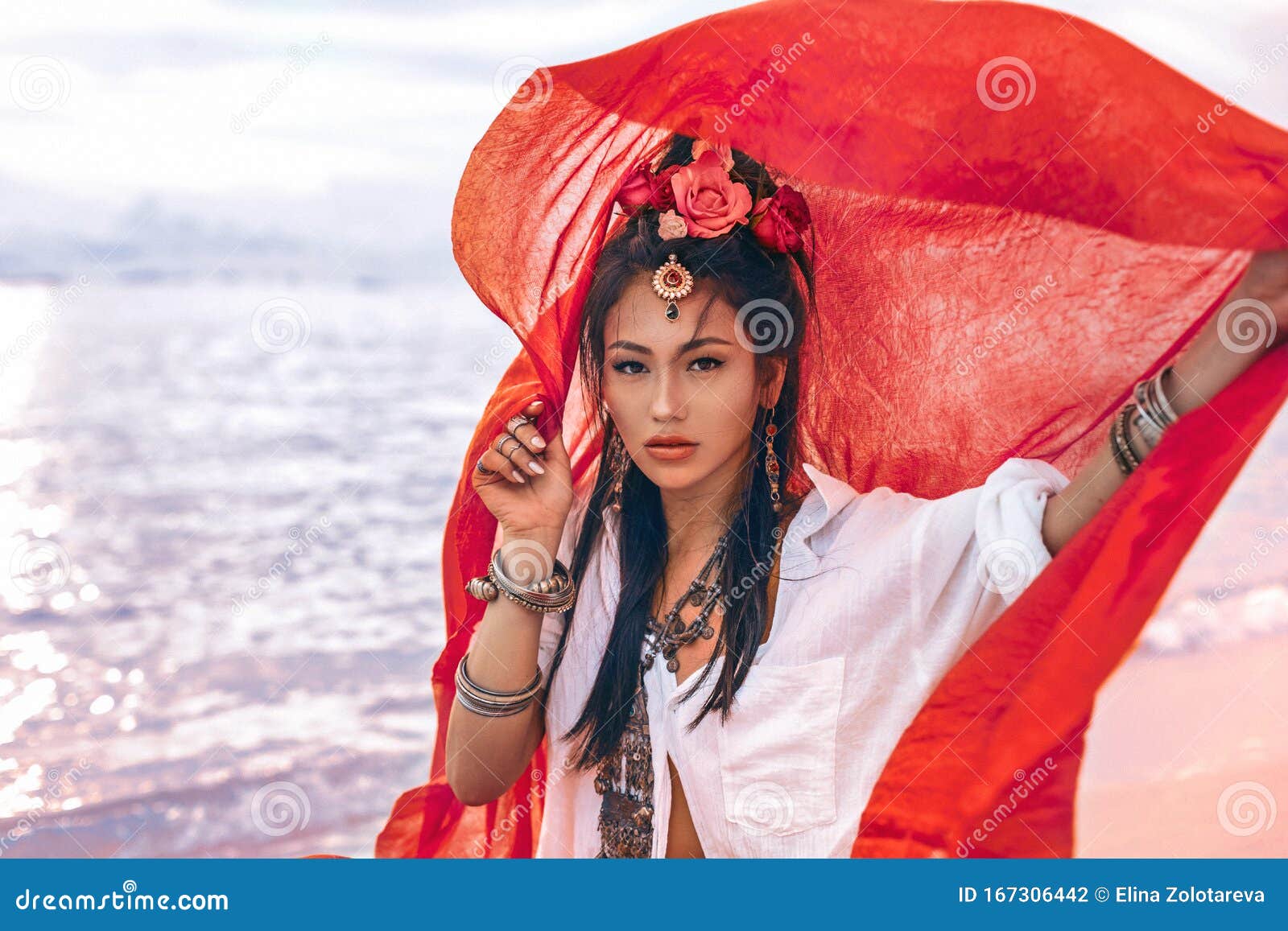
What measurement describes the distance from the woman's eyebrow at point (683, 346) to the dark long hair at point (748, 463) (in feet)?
0.15

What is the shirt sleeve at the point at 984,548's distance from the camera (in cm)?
206

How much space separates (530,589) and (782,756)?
573mm

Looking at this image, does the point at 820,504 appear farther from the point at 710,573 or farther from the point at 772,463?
the point at 710,573

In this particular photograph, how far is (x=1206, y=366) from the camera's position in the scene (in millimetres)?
1952

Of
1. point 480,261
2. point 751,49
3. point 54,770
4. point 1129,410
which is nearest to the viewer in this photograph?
point 1129,410

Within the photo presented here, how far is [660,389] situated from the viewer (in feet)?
7.50

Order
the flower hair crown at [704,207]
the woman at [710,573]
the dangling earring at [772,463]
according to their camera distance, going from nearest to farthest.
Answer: the woman at [710,573] < the flower hair crown at [704,207] < the dangling earring at [772,463]

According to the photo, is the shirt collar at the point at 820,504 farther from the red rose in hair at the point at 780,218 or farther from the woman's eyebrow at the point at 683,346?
the red rose in hair at the point at 780,218

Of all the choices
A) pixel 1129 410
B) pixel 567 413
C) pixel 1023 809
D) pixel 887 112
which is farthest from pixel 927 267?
pixel 1023 809

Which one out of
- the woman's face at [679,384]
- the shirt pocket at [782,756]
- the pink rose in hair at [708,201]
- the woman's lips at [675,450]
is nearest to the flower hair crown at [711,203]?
the pink rose in hair at [708,201]

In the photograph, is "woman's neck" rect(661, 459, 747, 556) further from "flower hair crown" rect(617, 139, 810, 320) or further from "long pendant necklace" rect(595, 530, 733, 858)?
"flower hair crown" rect(617, 139, 810, 320)

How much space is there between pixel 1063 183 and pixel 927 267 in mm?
294

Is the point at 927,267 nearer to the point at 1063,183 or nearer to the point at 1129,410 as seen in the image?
the point at 1063,183

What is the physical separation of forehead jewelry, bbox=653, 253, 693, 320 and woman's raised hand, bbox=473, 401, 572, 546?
13.2 inches
